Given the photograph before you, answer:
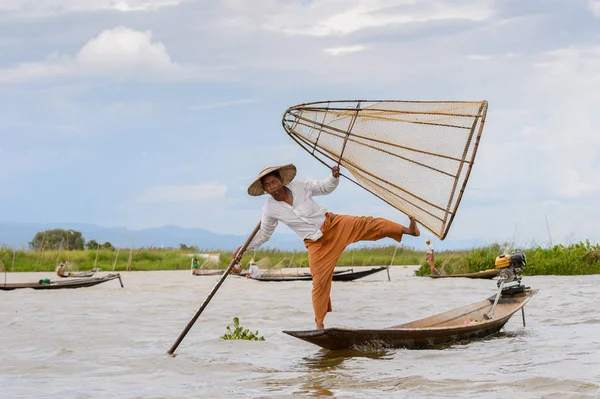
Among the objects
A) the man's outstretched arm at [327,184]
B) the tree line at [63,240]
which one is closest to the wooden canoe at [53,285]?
the man's outstretched arm at [327,184]

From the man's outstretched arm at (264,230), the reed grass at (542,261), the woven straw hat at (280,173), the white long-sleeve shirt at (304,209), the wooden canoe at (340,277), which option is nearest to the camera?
the woven straw hat at (280,173)

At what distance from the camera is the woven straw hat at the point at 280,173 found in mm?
5863

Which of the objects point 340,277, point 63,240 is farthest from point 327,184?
point 63,240

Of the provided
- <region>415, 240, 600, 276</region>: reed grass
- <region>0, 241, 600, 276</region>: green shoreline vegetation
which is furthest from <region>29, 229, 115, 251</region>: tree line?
<region>415, 240, 600, 276</region>: reed grass

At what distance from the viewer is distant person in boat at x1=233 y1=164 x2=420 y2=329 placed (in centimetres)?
596

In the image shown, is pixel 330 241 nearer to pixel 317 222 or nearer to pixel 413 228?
pixel 317 222

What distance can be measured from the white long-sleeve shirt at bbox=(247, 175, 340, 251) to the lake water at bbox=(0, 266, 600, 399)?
41.6 inches

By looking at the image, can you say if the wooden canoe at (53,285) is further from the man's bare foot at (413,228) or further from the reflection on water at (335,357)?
the man's bare foot at (413,228)

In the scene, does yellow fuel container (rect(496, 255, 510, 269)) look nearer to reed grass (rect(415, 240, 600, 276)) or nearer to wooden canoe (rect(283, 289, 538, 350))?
wooden canoe (rect(283, 289, 538, 350))

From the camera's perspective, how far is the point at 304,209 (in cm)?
600

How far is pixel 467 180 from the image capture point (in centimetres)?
557

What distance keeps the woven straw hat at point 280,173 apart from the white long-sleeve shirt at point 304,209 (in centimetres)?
7

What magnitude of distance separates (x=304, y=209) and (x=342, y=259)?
59.4 ft

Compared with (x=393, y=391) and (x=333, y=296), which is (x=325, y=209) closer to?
(x=393, y=391)
